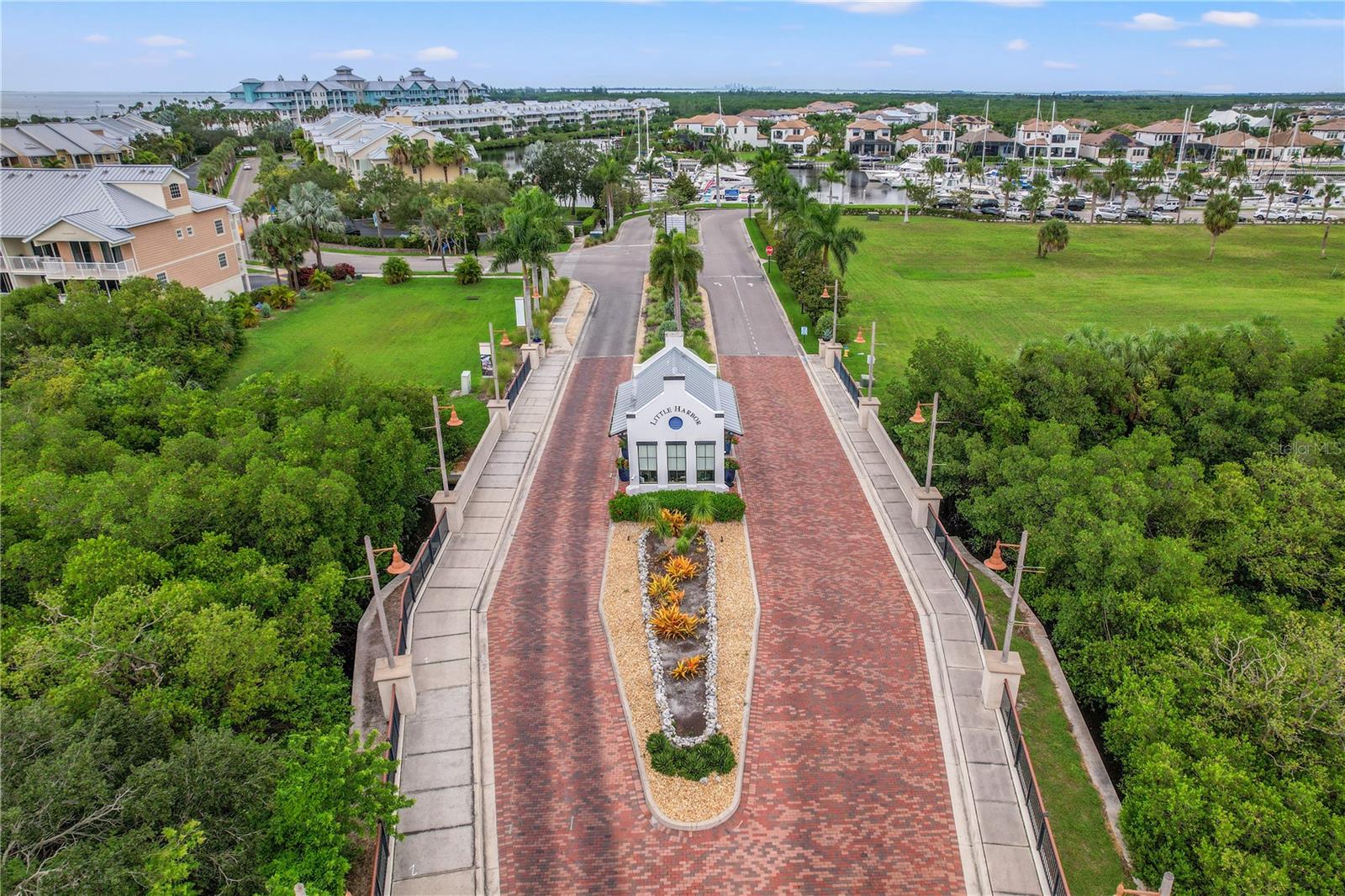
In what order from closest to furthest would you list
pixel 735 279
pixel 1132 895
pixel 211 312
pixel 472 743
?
pixel 1132 895 → pixel 472 743 → pixel 211 312 → pixel 735 279

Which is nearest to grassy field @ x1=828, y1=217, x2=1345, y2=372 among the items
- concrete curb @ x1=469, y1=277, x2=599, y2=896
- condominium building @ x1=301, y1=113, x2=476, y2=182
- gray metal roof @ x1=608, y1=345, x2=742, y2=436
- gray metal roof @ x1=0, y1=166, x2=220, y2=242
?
gray metal roof @ x1=608, y1=345, x2=742, y2=436

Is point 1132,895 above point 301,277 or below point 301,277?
below

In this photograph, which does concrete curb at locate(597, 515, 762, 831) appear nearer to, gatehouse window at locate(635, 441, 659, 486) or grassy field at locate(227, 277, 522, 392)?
gatehouse window at locate(635, 441, 659, 486)

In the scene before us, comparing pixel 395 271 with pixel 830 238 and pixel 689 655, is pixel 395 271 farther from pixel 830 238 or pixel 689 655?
pixel 689 655

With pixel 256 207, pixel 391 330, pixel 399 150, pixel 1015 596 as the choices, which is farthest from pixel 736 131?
pixel 1015 596

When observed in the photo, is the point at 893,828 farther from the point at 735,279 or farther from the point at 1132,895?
the point at 735,279

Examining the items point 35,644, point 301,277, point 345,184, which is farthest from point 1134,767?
point 345,184
